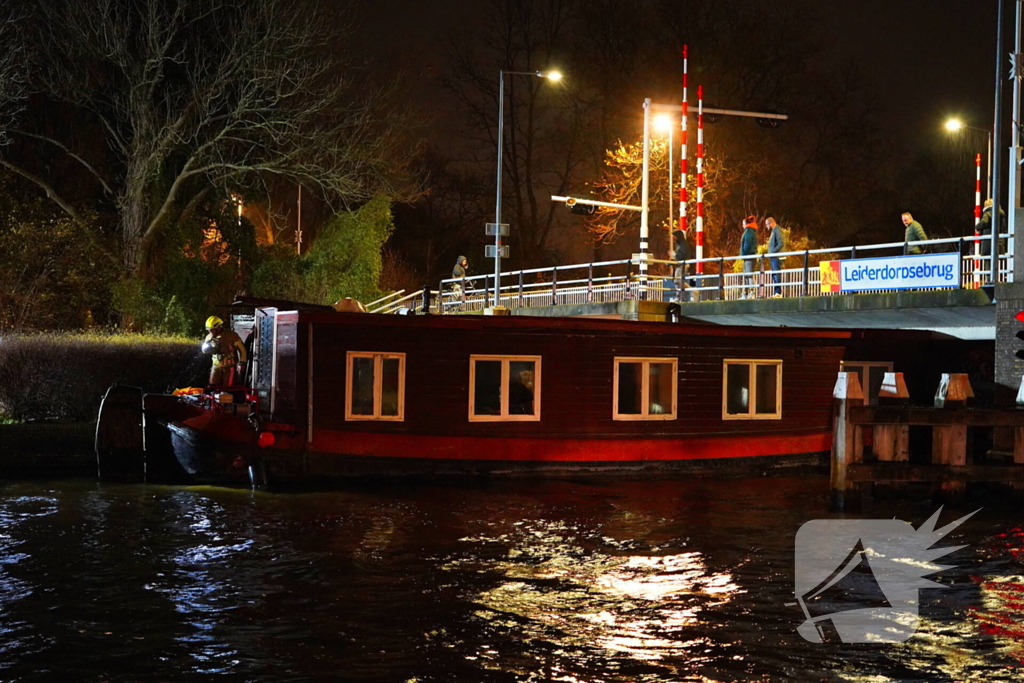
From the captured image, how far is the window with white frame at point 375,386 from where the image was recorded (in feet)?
56.2

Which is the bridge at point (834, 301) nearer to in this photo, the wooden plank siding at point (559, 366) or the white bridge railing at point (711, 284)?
the white bridge railing at point (711, 284)

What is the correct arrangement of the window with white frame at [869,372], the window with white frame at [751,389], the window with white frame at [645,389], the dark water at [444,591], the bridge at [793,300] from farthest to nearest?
the window with white frame at [869,372], the bridge at [793,300], the window with white frame at [751,389], the window with white frame at [645,389], the dark water at [444,591]

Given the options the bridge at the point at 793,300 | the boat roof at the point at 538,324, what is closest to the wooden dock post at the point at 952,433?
the boat roof at the point at 538,324

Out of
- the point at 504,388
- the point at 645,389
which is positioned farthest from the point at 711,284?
the point at 504,388

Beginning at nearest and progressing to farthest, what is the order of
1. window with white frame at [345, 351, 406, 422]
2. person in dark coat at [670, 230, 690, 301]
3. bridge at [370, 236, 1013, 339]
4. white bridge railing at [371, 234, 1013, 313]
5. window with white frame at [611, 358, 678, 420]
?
window with white frame at [345, 351, 406, 422], window with white frame at [611, 358, 678, 420], bridge at [370, 236, 1013, 339], white bridge railing at [371, 234, 1013, 313], person in dark coat at [670, 230, 690, 301]

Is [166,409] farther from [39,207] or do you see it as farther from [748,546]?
[39,207]

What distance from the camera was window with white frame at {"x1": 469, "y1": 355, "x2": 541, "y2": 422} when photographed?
17.9m

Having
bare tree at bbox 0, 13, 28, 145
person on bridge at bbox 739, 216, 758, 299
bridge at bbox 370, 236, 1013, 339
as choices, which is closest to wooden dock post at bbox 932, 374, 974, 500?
bridge at bbox 370, 236, 1013, 339

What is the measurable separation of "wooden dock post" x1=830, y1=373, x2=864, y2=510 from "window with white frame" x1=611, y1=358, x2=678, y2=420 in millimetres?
3961

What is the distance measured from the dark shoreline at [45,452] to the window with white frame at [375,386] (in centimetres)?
445

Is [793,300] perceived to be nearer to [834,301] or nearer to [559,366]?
[834,301]

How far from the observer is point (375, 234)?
128 ft

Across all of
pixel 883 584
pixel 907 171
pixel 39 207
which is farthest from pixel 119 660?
pixel 907 171

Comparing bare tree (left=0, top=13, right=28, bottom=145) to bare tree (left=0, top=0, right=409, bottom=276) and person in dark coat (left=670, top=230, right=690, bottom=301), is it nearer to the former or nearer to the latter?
bare tree (left=0, top=0, right=409, bottom=276)
